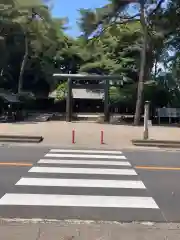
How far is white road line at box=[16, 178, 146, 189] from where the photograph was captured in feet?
27.8

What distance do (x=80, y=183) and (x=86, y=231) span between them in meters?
3.22

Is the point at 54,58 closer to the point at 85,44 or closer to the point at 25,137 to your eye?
the point at 85,44

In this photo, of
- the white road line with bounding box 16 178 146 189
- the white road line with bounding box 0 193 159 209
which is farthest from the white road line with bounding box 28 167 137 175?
the white road line with bounding box 0 193 159 209

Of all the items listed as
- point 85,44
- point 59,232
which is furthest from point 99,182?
point 85,44

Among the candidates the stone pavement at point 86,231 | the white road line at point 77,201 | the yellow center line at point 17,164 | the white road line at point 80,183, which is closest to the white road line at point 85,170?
the yellow center line at point 17,164

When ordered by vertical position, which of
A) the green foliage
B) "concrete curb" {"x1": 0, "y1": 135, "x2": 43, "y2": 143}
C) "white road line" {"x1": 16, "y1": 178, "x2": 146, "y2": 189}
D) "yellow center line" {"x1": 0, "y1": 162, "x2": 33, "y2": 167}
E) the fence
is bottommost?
"white road line" {"x1": 16, "y1": 178, "x2": 146, "y2": 189}

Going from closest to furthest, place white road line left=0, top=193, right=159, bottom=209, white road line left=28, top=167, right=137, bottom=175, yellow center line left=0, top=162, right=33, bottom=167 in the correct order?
white road line left=0, top=193, right=159, bottom=209 < white road line left=28, top=167, right=137, bottom=175 < yellow center line left=0, top=162, right=33, bottom=167

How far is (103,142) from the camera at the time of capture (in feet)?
62.8

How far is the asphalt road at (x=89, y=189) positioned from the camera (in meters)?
6.50

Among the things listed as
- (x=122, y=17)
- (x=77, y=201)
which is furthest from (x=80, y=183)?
(x=122, y=17)

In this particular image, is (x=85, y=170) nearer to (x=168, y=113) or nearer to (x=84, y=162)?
(x=84, y=162)

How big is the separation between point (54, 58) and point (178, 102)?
23692mm

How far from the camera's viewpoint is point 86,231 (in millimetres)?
5488

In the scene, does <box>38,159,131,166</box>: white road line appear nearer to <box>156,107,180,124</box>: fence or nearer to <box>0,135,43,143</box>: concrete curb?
<box>0,135,43,143</box>: concrete curb
